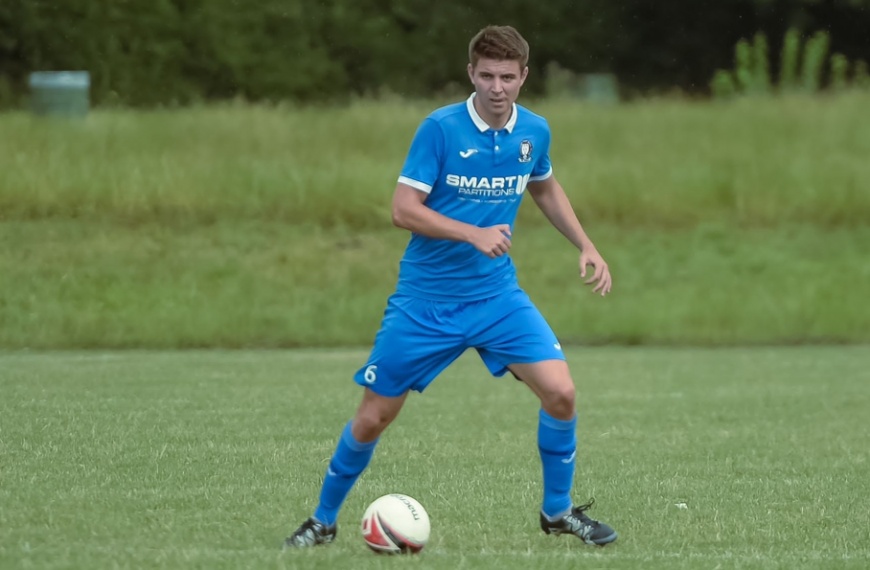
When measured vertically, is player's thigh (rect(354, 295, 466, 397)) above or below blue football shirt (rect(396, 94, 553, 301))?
below

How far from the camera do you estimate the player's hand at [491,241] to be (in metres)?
6.55

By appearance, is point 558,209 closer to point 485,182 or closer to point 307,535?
point 485,182

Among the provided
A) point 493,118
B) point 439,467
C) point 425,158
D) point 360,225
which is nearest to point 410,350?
point 425,158

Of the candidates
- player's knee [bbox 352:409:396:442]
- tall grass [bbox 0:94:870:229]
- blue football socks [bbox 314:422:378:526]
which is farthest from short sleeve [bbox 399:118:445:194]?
tall grass [bbox 0:94:870:229]

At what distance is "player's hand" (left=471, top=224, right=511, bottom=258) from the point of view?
655cm

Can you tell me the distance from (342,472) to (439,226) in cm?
123

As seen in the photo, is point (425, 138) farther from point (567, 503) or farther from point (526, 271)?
point (526, 271)

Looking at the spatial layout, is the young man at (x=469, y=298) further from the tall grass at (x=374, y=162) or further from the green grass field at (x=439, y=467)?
the tall grass at (x=374, y=162)

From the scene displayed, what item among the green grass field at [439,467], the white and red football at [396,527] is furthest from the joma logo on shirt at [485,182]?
the green grass field at [439,467]

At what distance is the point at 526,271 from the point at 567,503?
16292 mm

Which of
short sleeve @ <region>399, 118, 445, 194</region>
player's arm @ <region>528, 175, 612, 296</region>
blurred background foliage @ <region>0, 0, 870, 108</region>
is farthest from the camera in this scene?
blurred background foliage @ <region>0, 0, 870, 108</region>

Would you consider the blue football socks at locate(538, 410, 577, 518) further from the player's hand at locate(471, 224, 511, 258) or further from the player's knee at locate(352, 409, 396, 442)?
the player's hand at locate(471, 224, 511, 258)

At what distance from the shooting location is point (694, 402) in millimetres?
14328

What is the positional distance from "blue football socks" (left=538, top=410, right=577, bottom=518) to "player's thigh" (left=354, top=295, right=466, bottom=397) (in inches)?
22.4
